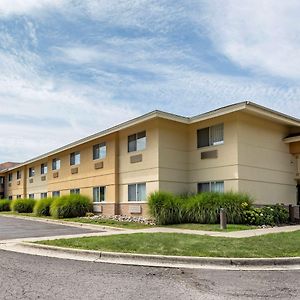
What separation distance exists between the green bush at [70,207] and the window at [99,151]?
9.35ft

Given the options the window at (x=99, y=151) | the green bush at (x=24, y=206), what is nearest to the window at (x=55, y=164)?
the green bush at (x=24, y=206)

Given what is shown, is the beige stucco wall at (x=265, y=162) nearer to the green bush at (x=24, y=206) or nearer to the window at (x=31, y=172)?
the green bush at (x=24, y=206)

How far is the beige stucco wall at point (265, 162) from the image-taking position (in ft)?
66.7

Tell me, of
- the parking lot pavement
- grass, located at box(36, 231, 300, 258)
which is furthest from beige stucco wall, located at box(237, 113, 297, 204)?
the parking lot pavement

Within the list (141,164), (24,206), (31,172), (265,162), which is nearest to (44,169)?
(24,206)

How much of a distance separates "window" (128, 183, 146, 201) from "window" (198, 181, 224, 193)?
3.03m

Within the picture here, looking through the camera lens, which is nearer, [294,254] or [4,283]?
[4,283]

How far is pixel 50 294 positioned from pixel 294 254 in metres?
6.08

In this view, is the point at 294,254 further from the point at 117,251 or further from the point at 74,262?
the point at 74,262

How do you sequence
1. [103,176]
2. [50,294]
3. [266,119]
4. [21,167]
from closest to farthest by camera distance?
[50,294], [266,119], [103,176], [21,167]

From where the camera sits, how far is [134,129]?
77.9 ft

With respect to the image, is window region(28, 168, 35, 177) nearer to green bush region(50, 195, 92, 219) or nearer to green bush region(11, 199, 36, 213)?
green bush region(11, 199, 36, 213)

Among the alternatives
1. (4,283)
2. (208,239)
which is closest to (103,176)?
(208,239)

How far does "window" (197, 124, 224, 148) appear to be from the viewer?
835 inches
